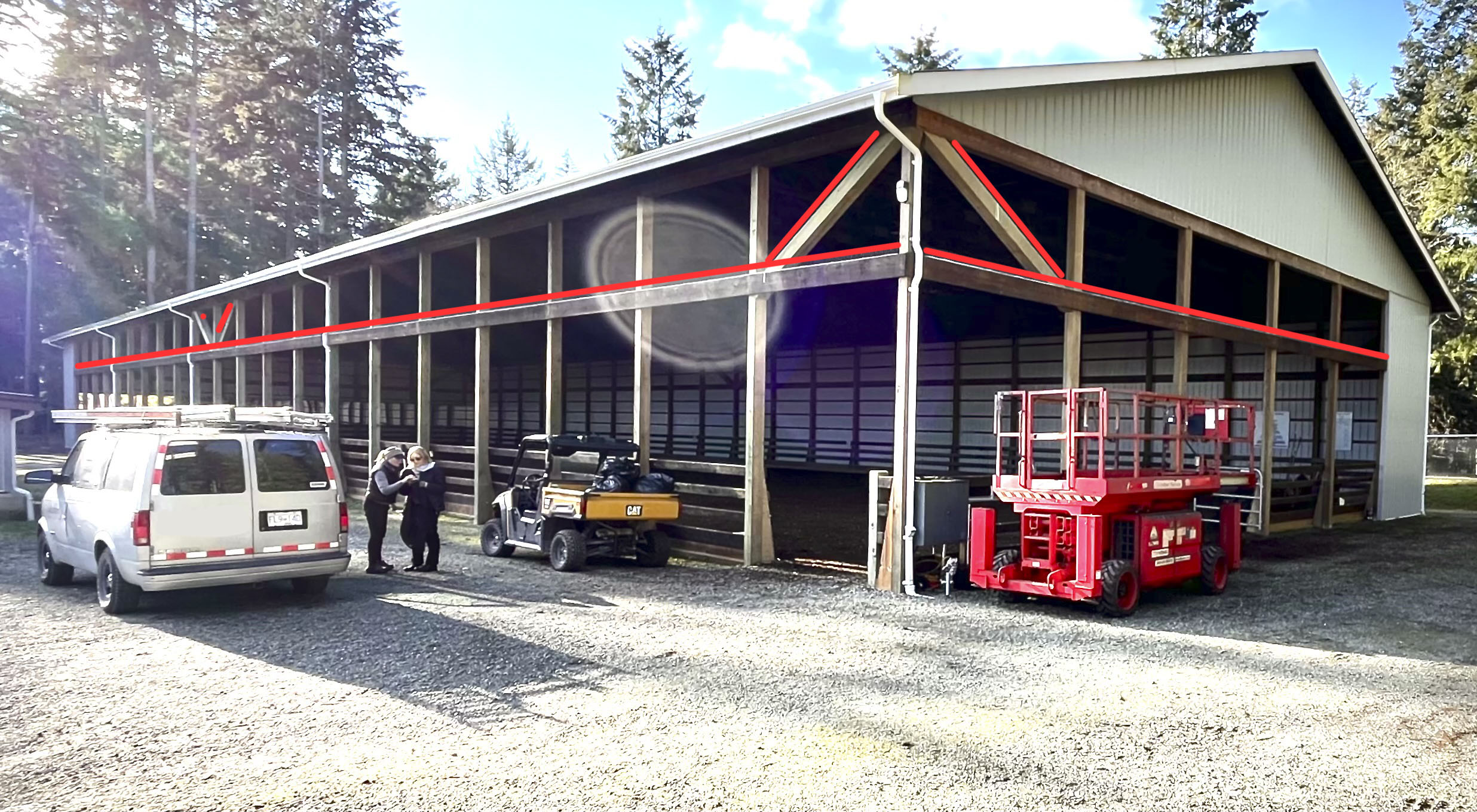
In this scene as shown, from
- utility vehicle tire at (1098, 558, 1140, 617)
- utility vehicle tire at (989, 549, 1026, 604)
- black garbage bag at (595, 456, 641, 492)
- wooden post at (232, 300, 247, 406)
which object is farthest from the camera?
wooden post at (232, 300, 247, 406)

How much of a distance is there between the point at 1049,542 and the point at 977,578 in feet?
2.50

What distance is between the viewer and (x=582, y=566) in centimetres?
992

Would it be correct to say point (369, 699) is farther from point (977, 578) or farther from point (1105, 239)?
point (1105, 239)

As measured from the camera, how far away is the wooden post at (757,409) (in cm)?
983

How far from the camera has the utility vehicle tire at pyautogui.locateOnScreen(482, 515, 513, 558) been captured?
35.8ft

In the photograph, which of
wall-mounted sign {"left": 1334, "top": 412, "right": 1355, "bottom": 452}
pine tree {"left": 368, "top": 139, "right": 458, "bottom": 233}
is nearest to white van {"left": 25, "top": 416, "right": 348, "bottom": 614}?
wall-mounted sign {"left": 1334, "top": 412, "right": 1355, "bottom": 452}

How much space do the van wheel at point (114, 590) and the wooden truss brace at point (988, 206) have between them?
25.9 ft

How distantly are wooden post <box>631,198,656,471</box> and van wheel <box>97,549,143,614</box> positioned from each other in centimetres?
529

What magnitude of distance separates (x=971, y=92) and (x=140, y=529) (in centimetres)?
823

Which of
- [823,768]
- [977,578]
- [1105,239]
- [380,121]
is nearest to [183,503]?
[823,768]

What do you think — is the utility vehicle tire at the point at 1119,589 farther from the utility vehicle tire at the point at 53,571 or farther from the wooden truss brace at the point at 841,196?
Answer: the utility vehicle tire at the point at 53,571

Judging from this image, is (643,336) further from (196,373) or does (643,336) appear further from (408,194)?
(408,194)
